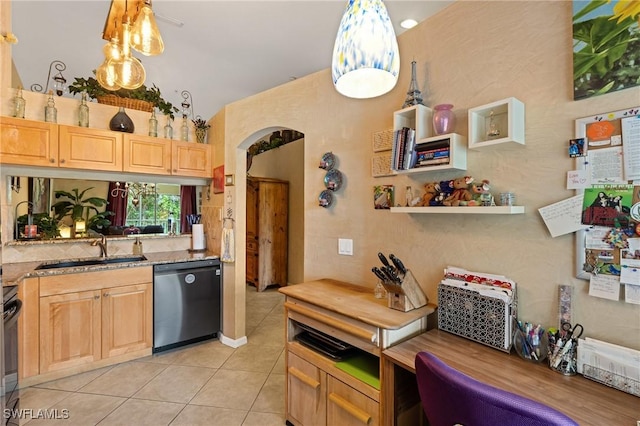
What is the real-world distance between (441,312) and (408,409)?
1.69ft

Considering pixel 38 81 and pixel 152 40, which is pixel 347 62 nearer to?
pixel 152 40

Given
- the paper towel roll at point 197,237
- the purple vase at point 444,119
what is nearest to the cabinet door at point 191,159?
the paper towel roll at point 197,237

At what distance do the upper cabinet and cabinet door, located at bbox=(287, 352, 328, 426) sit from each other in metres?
2.51

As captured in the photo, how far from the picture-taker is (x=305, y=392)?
185 cm

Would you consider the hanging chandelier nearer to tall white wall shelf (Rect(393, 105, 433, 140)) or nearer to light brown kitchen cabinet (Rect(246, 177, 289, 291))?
tall white wall shelf (Rect(393, 105, 433, 140))

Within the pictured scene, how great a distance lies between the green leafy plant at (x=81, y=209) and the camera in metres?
3.13

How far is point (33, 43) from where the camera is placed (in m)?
3.00

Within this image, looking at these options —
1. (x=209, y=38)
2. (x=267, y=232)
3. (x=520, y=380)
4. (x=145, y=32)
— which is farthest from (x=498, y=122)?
(x=267, y=232)

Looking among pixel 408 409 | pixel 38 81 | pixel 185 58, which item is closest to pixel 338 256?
pixel 408 409

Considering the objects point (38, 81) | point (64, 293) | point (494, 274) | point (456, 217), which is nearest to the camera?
point (494, 274)

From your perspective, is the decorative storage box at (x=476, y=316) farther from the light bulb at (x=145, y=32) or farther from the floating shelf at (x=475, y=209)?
the light bulb at (x=145, y=32)

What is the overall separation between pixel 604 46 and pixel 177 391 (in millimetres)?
3344

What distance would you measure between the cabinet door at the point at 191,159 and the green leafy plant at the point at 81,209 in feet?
2.98

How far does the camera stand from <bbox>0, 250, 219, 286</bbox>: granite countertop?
2384 millimetres
